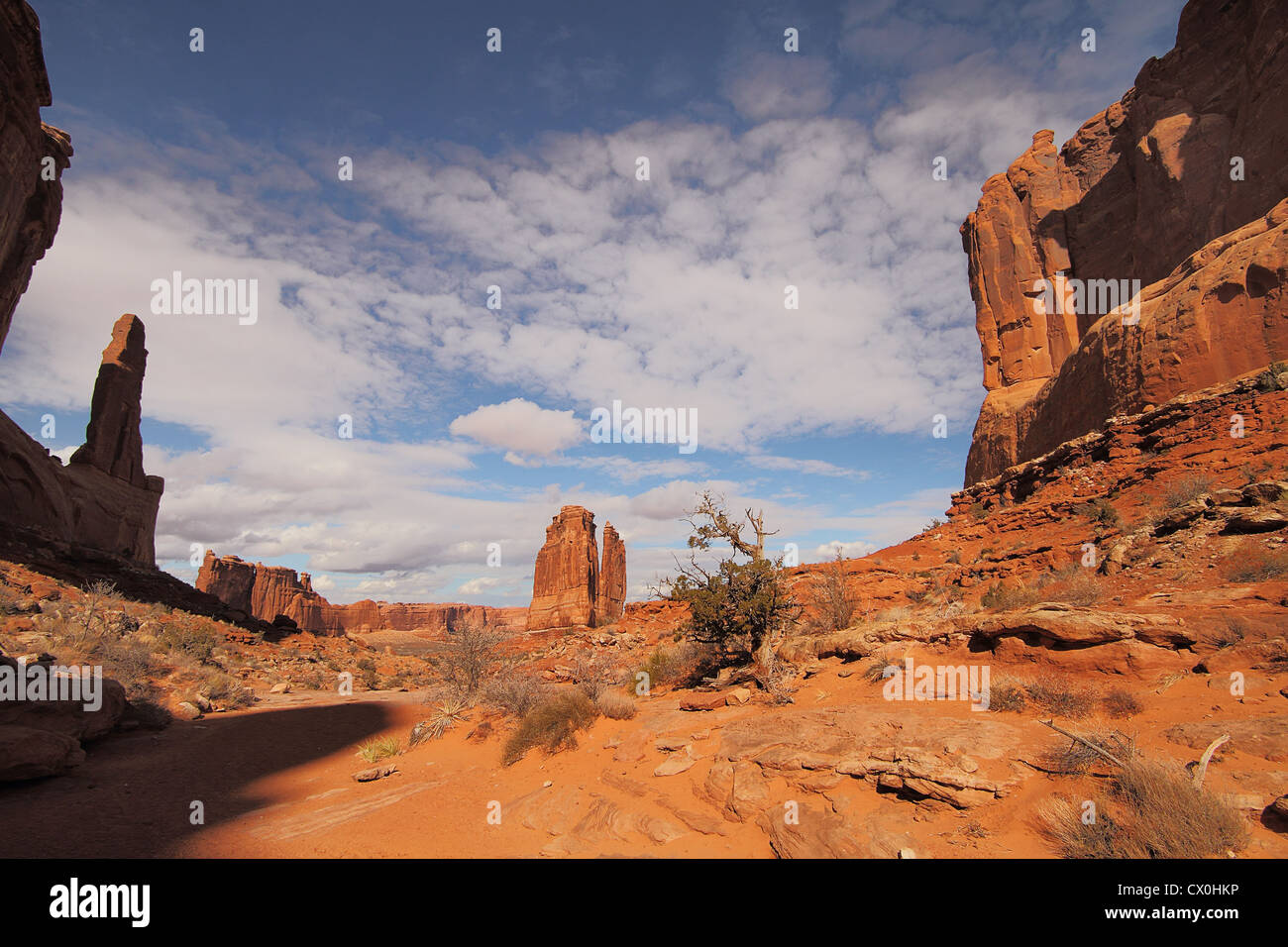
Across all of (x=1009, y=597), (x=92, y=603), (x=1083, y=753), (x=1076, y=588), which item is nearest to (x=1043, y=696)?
(x=1083, y=753)

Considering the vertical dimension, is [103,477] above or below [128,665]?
above

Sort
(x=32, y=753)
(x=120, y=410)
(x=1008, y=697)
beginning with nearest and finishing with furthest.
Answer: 1. (x=1008, y=697)
2. (x=32, y=753)
3. (x=120, y=410)

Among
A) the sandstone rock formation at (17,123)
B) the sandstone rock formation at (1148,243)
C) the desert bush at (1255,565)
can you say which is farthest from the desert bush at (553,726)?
the sandstone rock formation at (17,123)

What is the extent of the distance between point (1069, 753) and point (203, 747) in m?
14.0

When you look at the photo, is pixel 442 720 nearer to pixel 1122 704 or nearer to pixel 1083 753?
pixel 1083 753

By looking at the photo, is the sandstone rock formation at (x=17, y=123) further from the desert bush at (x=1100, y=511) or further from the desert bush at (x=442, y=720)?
the desert bush at (x=1100, y=511)

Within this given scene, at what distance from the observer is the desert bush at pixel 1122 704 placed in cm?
516

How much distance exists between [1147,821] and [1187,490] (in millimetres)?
12514

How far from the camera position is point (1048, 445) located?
2272 centimetres

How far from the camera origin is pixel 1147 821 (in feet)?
11.3

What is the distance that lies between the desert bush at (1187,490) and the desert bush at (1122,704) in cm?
942

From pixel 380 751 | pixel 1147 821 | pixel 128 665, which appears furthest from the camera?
pixel 128 665
